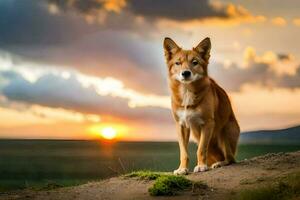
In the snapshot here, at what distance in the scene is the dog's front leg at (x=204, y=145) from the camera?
16.2m

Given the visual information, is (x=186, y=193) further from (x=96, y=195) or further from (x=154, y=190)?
(x=96, y=195)

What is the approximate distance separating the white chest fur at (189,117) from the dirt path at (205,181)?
3.47 feet

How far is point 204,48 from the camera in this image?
52.3 feet

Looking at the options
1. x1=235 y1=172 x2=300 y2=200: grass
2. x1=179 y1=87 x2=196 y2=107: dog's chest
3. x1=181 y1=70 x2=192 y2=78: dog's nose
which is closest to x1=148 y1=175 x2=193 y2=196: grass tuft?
x1=235 y1=172 x2=300 y2=200: grass

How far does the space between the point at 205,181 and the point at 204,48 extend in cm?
269

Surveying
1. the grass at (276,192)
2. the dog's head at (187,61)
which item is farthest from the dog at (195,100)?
the grass at (276,192)

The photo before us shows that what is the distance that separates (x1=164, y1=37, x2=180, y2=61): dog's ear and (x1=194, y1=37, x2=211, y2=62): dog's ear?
0.40 m

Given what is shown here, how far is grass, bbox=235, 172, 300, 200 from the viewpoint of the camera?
13.3m

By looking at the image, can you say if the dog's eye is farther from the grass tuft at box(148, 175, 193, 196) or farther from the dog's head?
the grass tuft at box(148, 175, 193, 196)

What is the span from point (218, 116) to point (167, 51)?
1.94m

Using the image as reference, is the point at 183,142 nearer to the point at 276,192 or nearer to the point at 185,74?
the point at 185,74

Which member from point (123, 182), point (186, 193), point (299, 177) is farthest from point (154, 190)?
point (299, 177)

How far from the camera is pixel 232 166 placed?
16.8m

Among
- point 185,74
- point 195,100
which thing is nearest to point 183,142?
point 195,100
